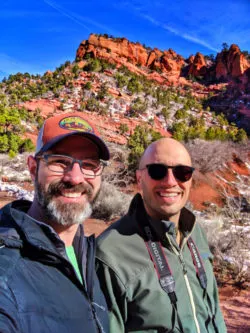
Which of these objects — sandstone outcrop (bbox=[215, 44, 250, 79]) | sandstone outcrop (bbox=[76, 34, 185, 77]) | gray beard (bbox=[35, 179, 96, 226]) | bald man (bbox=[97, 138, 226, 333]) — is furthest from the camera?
sandstone outcrop (bbox=[215, 44, 250, 79])

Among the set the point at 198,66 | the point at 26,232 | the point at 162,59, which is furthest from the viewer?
the point at 198,66

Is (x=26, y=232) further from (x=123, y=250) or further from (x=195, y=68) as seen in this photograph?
(x=195, y=68)

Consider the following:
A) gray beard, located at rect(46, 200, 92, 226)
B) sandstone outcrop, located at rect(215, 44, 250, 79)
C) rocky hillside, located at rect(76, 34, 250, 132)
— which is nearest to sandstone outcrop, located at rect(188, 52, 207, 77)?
rocky hillside, located at rect(76, 34, 250, 132)

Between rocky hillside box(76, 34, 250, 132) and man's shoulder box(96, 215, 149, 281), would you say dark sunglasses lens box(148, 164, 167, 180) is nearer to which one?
man's shoulder box(96, 215, 149, 281)

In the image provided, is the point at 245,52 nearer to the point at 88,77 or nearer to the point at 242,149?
the point at 88,77

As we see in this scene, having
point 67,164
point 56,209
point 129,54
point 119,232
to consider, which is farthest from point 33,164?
point 129,54

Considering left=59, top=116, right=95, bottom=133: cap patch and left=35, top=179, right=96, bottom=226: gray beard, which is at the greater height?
left=59, top=116, right=95, bottom=133: cap patch

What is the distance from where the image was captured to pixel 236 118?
44688 mm

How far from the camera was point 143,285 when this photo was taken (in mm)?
1737

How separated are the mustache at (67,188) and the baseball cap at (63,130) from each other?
0.21 metres

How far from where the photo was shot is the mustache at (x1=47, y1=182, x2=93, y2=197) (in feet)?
5.44

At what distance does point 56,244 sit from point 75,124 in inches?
26.7

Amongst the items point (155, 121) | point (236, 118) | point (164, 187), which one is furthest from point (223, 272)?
point (236, 118)

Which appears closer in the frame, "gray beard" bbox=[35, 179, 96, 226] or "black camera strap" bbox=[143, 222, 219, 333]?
"gray beard" bbox=[35, 179, 96, 226]
